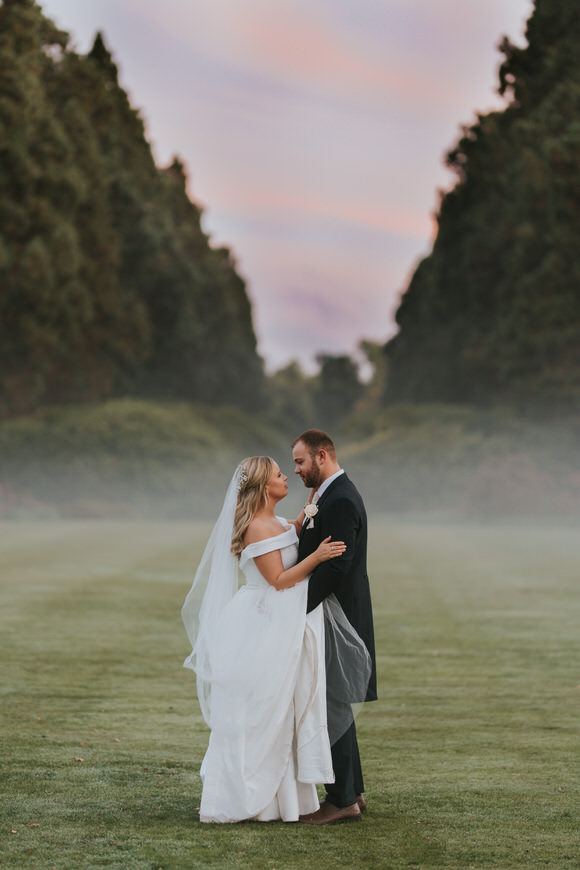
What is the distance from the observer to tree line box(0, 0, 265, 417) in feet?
145

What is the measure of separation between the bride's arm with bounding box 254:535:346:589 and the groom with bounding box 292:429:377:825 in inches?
2.3

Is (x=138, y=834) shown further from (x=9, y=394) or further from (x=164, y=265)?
(x=164, y=265)

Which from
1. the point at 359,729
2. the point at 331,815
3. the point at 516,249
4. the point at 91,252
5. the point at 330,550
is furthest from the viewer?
the point at 91,252

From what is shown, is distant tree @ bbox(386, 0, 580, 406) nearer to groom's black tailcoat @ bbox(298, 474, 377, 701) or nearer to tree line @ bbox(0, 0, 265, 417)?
tree line @ bbox(0, 0, 265, 417)

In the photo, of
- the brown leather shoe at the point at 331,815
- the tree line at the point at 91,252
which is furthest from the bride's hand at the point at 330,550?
the tree line at the point at 91,252

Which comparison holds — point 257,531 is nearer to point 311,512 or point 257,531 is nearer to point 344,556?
point 311,512

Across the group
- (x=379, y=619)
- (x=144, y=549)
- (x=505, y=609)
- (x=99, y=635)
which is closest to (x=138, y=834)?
(x=99, y=635)

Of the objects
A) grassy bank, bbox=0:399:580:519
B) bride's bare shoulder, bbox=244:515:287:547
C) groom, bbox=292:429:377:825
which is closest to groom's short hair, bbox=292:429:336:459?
groom, bbox=292:429:377:825

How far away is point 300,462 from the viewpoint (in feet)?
19.5

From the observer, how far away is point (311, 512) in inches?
230

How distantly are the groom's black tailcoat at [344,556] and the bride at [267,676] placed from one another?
6 centimetres

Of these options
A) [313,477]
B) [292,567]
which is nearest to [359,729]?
[292,567]

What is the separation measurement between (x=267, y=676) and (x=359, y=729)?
11.1ft

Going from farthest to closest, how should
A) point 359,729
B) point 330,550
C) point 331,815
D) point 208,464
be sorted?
1. point 208,464
2. point 359,729
3. point 331,815
4. point 330,550
